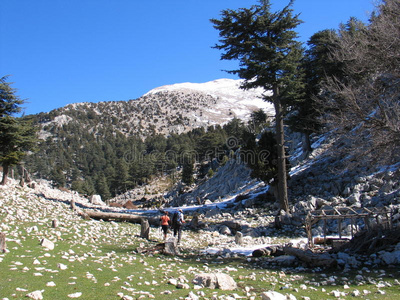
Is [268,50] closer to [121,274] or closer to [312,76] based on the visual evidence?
[312,76]

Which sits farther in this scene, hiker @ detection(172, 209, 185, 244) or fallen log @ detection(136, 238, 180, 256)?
hiker @ detection(172, 209, 185, 244)

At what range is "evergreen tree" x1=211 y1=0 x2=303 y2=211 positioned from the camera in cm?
2102

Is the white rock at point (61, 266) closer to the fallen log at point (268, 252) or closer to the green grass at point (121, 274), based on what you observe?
the green grass at point (121, 274)

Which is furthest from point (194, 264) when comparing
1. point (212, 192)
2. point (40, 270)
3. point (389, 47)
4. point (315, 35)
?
point (212, 192)

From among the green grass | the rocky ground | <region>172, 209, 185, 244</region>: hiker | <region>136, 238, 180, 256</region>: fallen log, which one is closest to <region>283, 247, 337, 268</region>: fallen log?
the rocky ground

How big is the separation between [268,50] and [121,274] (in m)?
18.5

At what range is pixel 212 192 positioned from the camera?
166ft

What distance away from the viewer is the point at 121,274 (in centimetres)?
737

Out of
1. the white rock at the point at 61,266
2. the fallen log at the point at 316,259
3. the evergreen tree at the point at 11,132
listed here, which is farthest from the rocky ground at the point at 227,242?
the evergreen tree at the point at 11,132

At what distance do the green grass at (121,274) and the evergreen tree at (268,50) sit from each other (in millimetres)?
13010

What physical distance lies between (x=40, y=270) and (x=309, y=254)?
8.31 m

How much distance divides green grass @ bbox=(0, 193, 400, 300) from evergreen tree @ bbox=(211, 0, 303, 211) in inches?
512

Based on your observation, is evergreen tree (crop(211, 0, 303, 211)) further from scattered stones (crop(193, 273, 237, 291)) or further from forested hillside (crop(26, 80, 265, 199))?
forested hillside (crop(26, 80, 265, 199))

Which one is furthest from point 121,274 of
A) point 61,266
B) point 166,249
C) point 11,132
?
point 11,132
